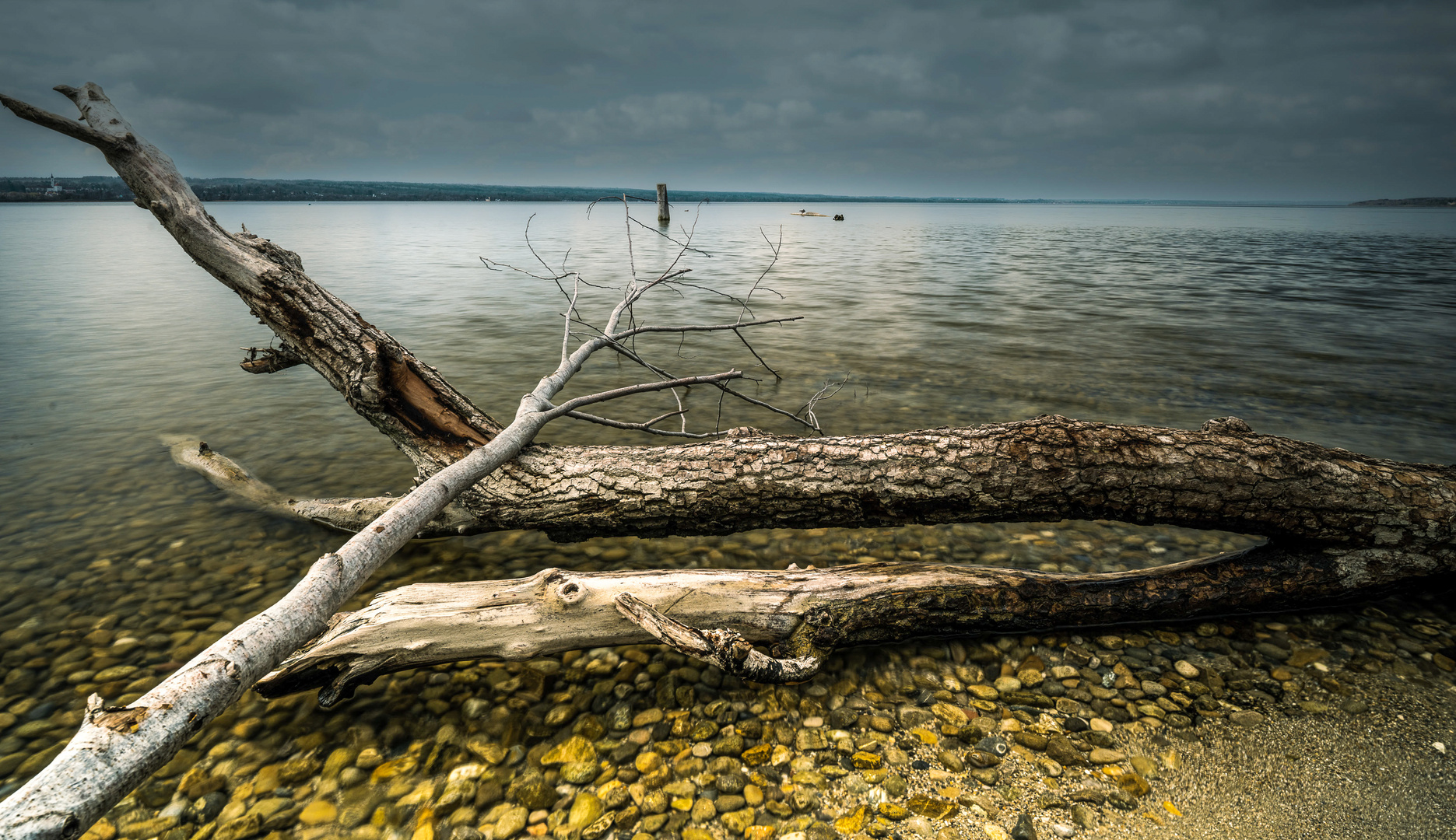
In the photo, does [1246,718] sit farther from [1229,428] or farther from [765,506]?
[765,506]

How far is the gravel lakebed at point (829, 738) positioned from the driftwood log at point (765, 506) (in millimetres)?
270

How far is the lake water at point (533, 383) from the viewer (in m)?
4.98

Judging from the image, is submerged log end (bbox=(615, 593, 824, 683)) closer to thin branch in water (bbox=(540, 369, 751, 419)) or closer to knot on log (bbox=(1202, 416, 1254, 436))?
thin branch in water (bbox=(540, 369, 751, 419))

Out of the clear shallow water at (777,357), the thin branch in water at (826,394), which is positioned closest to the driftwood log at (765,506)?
the clear shallow water at (777,357)

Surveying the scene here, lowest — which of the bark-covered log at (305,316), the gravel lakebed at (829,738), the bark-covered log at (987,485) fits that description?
the gravel lakebed at (829,738)

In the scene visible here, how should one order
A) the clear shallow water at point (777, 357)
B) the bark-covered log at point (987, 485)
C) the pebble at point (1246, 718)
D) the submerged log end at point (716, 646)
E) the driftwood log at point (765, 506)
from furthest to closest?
the clear shallow water at point (777, 357) < the bark-covered log at point (987, 485) < the driftwood log at point (765, 506) < the pebble at point (1246, 718) < the submerged log end at point (716, 646)

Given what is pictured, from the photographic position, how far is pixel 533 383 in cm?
1083

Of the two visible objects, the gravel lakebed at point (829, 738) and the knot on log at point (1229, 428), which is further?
the knot on log at point (1229, 428)

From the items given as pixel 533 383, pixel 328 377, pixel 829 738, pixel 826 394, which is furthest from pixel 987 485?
pixel 533 383

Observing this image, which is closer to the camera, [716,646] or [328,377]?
[716,646]

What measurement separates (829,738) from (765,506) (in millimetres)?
1575

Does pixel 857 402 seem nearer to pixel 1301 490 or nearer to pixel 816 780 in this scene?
pixel 1301 490

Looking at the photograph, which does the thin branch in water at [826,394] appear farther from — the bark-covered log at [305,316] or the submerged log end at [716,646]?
the submerged log end at [716,646]

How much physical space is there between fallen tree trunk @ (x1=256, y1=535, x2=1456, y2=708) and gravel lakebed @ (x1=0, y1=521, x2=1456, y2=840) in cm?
18
